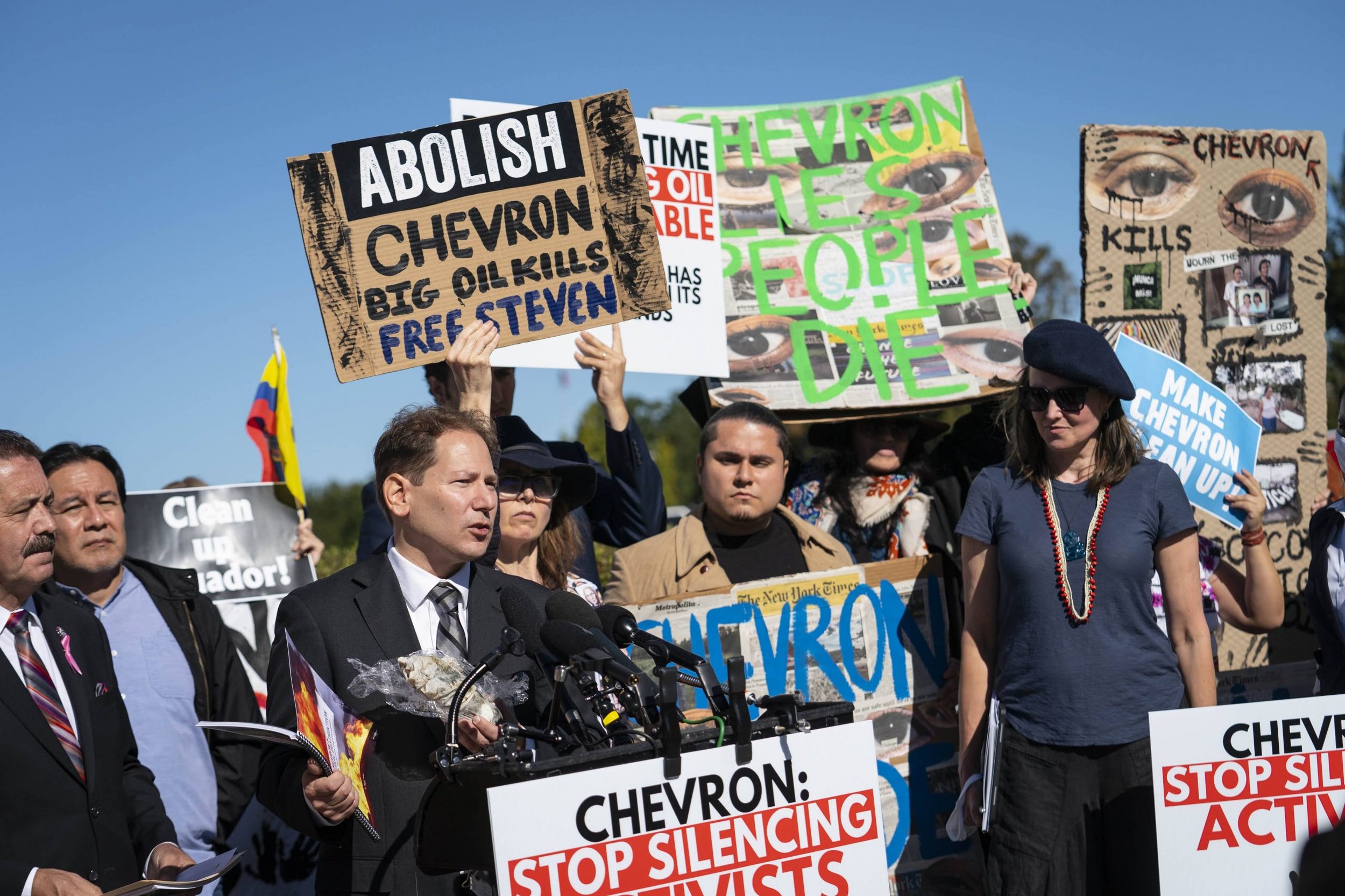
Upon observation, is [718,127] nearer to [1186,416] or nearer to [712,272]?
[712,272]

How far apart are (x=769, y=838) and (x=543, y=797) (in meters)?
0.49

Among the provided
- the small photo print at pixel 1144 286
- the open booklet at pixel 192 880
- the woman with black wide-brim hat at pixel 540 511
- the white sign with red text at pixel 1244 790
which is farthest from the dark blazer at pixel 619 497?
the small photo print at pixel 1144 286

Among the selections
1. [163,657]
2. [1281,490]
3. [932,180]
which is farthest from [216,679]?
[1281,490]

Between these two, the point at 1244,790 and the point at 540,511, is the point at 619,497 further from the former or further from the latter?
the point at 1244,790

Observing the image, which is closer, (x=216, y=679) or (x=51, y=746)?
(x=51, y=746)

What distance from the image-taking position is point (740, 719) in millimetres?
2271

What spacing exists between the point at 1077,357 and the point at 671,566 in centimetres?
168

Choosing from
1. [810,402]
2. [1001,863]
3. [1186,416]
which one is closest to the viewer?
[1001,863]

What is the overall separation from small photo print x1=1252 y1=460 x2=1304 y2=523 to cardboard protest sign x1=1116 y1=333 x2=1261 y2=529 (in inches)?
31.5

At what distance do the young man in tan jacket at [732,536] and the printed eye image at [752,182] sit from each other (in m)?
1.20

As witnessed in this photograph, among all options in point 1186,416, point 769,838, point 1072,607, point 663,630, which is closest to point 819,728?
point 769,838

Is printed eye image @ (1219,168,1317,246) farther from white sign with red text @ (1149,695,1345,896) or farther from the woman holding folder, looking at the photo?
white sign with red text @ (1149,695,1345,896)

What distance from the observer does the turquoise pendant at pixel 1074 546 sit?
3.76m

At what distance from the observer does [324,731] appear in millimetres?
2516
